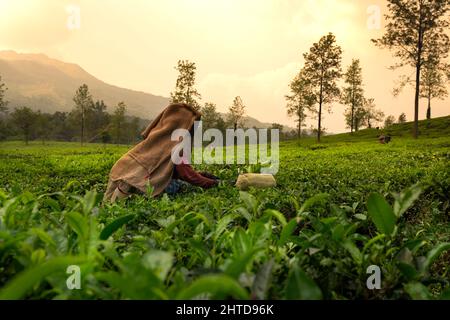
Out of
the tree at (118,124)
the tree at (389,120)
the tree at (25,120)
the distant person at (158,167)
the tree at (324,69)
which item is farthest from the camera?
the tree at (389,120)

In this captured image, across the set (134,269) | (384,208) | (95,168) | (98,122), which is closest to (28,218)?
(134,269)

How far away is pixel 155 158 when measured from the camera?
29.1 ft

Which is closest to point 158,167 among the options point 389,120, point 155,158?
point 155,158

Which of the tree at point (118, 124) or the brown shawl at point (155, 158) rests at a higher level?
the tree at point (118, 124)

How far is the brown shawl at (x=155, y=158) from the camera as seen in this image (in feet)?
27.9

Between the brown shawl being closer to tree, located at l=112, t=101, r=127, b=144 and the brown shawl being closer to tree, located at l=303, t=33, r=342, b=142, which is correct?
tree, located at l=303, t=33, r=342, b=142

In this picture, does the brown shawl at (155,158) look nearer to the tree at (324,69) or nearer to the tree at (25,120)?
the tree at (324,69)

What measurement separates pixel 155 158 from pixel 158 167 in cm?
19

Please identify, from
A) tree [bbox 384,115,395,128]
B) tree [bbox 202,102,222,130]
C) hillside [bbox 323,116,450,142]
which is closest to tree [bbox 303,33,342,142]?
hillside [bbox 323,116,450,142]

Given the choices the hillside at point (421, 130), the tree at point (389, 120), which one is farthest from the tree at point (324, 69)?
→ the tree at point (389, 120)

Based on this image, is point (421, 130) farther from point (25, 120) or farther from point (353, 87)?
point (25, 120)

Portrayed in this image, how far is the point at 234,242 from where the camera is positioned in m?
1.46

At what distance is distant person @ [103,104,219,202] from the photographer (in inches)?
332
